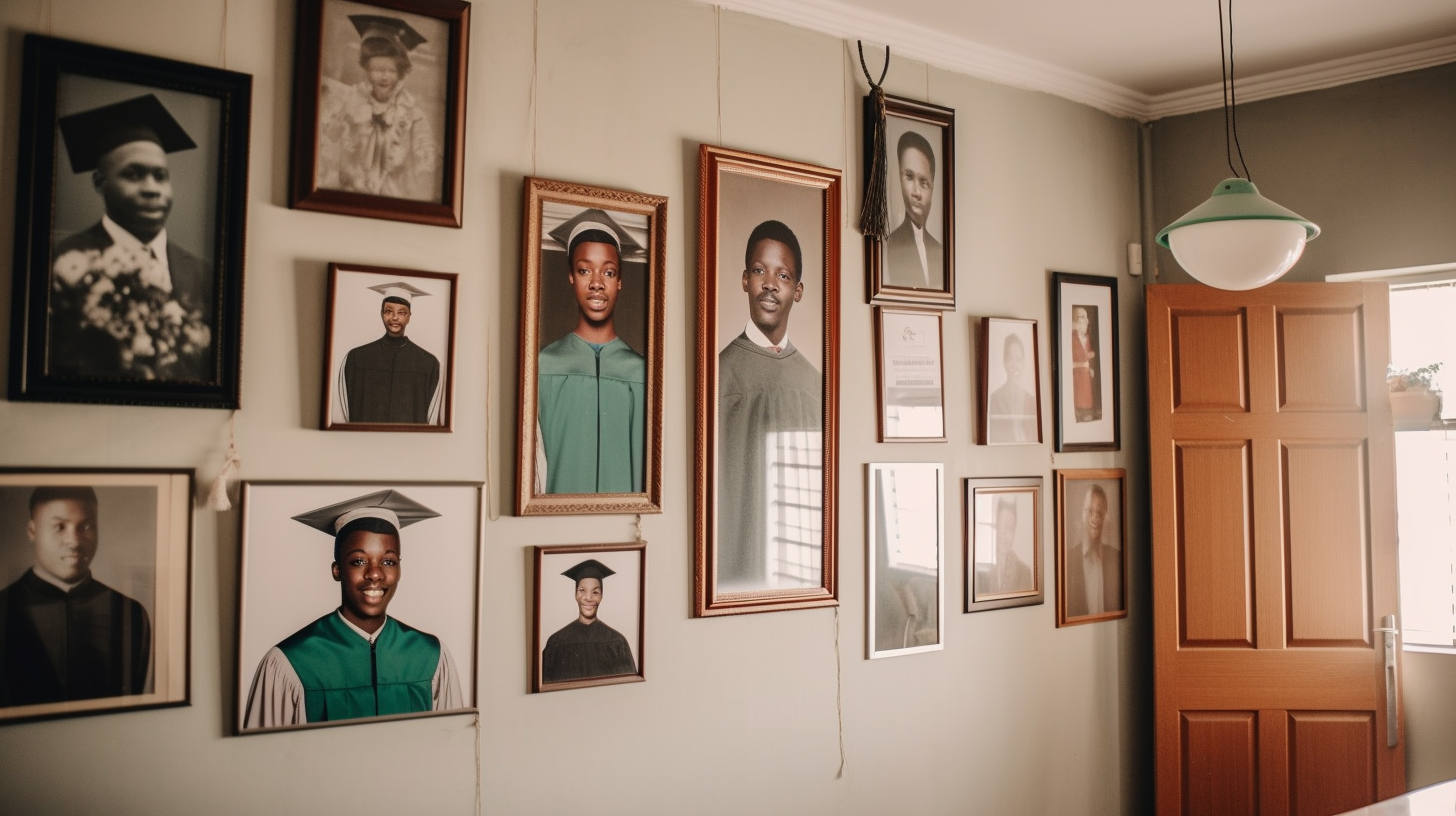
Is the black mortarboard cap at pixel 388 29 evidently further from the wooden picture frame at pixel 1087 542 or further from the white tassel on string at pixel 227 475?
the wooden picture frame at pixel 1087 542

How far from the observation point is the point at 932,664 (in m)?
3.07

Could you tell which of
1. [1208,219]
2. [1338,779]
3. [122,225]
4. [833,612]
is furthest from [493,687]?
[1338,779]

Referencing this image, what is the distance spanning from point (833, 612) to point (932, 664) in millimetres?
447

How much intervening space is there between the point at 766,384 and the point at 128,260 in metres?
1.58

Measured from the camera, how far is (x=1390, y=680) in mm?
3201

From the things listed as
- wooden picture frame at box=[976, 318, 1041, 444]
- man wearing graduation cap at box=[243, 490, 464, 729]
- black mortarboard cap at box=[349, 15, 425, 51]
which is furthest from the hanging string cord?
man wearing graduation cap at box=[243, 490, 464, 729]

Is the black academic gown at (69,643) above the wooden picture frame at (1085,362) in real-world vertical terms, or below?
below

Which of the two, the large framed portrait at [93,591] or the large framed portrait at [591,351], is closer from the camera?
Answer: the large framed portrait at [93,591]

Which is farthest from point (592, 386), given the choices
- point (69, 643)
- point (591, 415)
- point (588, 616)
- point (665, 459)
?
point (69, 643)

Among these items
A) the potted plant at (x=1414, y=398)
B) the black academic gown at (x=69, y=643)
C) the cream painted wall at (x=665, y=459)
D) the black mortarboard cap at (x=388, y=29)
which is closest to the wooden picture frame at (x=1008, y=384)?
the cream painted wall at (x=665, y=459)

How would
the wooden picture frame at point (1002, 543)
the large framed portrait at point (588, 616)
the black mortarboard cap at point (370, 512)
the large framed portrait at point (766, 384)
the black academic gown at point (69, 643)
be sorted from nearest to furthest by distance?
the black academic gown at point (69, 643)
the black mortarboard cap at point (370, 512)
the large framed portrait at point (588, 616)
the large framed portrait at point (766, 384)
the wooden picture frame at point (1002, 543)

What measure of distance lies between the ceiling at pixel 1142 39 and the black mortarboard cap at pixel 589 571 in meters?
1.62

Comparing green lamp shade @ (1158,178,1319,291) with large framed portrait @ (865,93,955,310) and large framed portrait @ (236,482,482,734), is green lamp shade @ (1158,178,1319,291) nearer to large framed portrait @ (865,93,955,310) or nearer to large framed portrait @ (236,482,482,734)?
large framed portrait @ (865,93,955,310)

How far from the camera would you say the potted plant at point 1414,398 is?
3230 millimetres
